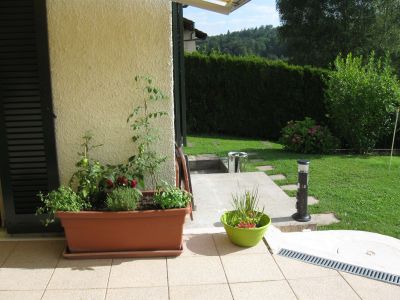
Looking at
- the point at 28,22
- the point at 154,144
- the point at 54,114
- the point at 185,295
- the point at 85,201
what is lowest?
the point at 185,295

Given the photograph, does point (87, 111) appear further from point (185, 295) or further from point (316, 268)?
point (316, 268)

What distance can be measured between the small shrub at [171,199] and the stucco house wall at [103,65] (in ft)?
2.45

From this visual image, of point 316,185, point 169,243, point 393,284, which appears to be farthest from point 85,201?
point 316,185

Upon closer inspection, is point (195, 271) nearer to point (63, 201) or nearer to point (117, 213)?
point (117, 213)

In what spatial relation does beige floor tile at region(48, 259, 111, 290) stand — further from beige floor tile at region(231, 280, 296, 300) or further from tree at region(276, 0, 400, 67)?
tree at region(276, 0, 400, 67)

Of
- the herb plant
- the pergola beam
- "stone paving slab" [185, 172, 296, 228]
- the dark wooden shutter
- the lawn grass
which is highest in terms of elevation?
the pergola beam

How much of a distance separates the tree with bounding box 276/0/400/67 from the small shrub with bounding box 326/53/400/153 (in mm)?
11832

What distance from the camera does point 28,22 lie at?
166 inches

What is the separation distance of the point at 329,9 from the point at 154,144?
2126 centimetres

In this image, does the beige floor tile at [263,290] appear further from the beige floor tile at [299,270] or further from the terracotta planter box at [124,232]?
the terracotta planter box at [124,232]

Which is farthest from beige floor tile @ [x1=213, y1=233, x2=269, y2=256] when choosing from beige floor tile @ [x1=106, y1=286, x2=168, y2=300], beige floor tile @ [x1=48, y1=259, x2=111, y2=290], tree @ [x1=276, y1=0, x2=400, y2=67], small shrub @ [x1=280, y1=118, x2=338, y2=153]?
tree @ [x1=276, y1=0, x2=400, y2=67]

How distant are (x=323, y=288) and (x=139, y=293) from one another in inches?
66.7

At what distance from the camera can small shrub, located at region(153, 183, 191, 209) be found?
4261 millimetres

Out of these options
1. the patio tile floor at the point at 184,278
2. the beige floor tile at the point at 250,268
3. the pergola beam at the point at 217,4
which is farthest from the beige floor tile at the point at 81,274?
the pergola beam at the point at 217,4
